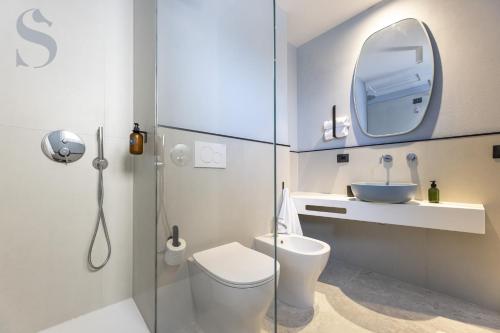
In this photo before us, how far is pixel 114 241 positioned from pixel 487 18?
9.43ft

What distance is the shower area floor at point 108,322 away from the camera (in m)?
1.03

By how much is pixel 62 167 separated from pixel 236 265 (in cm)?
106

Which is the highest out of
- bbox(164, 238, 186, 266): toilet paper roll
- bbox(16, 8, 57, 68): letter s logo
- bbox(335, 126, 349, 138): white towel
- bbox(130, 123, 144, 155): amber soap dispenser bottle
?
bbox(16, 8, 57, 68): letter s logo

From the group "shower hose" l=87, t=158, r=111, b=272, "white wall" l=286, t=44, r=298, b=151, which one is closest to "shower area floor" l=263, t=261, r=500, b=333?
"shower hose" l=87, t=158, r=111, b=272

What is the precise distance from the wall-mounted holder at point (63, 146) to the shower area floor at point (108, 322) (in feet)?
2.78

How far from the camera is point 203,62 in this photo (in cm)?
125

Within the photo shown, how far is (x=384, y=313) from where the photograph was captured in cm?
131

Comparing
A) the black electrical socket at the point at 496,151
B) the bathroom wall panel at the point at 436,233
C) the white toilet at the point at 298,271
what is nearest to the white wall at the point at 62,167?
the white toilet at the point at 298,271

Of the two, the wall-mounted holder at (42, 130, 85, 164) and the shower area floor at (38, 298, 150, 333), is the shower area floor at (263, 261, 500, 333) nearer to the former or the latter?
the shower area floor at (38, 298, 150, 333)

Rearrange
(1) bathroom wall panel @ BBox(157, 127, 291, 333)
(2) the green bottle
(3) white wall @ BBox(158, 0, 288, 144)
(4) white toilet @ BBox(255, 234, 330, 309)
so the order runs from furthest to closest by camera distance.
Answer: (2) the green bottle → (4) white toilet @ BBox(255, 234, 330, 309) → (3) white wall @ BBox(158, 0, 288, 144) → (1) bathroom wall panel @ BBox(157, 127, 291, 333)

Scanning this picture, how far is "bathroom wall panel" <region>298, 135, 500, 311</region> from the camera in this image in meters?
1.37

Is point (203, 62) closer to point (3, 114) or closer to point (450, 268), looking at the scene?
point (3, 114)

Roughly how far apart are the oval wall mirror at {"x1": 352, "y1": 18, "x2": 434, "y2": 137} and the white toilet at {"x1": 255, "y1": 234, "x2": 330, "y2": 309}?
1278mm

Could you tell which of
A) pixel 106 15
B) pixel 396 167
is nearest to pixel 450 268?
pixel 396 167
